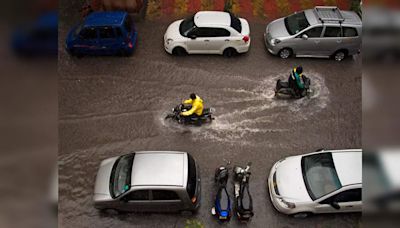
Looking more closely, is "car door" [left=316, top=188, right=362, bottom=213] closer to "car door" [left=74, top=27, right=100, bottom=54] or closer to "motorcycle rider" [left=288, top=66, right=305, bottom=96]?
"motorcycle rider" [left=288, top=66, right=305, bottom=96]

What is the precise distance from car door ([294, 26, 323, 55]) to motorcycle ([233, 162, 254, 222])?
5.05 meters

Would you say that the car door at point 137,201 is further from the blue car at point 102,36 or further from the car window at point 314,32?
the car window at point 314,32

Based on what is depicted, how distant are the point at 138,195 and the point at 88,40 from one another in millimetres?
6253

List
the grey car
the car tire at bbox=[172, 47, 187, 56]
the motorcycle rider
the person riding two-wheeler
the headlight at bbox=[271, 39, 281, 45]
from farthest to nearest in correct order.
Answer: the car tire at bbox=[172, 47, 187, 56] < the headlight at bbox=[271, 39, 281, 45] < the motorcycle rider < the person riding two-wheeler < the grey car

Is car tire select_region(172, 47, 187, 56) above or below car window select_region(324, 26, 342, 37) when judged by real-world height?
below

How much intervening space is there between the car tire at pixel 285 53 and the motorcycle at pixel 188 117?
3.59 metres

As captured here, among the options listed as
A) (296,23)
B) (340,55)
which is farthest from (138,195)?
(340,55)

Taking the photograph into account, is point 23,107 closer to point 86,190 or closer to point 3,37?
point 3,37

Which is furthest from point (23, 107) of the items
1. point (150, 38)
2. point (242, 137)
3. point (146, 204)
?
point (150, 38)

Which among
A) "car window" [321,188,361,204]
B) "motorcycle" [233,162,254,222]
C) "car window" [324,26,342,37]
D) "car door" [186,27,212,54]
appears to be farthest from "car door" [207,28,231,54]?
"car window" [321,188,361,204]

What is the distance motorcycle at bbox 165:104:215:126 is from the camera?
37.8 feet

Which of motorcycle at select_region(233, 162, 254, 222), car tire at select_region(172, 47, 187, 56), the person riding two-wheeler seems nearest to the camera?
motorcycle at select_region(233, 162, 254, 222)

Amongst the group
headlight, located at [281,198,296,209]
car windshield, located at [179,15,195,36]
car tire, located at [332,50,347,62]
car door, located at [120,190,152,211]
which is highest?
car windshield, located at [179,15,195,36]

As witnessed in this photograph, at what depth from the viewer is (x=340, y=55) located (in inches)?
535
